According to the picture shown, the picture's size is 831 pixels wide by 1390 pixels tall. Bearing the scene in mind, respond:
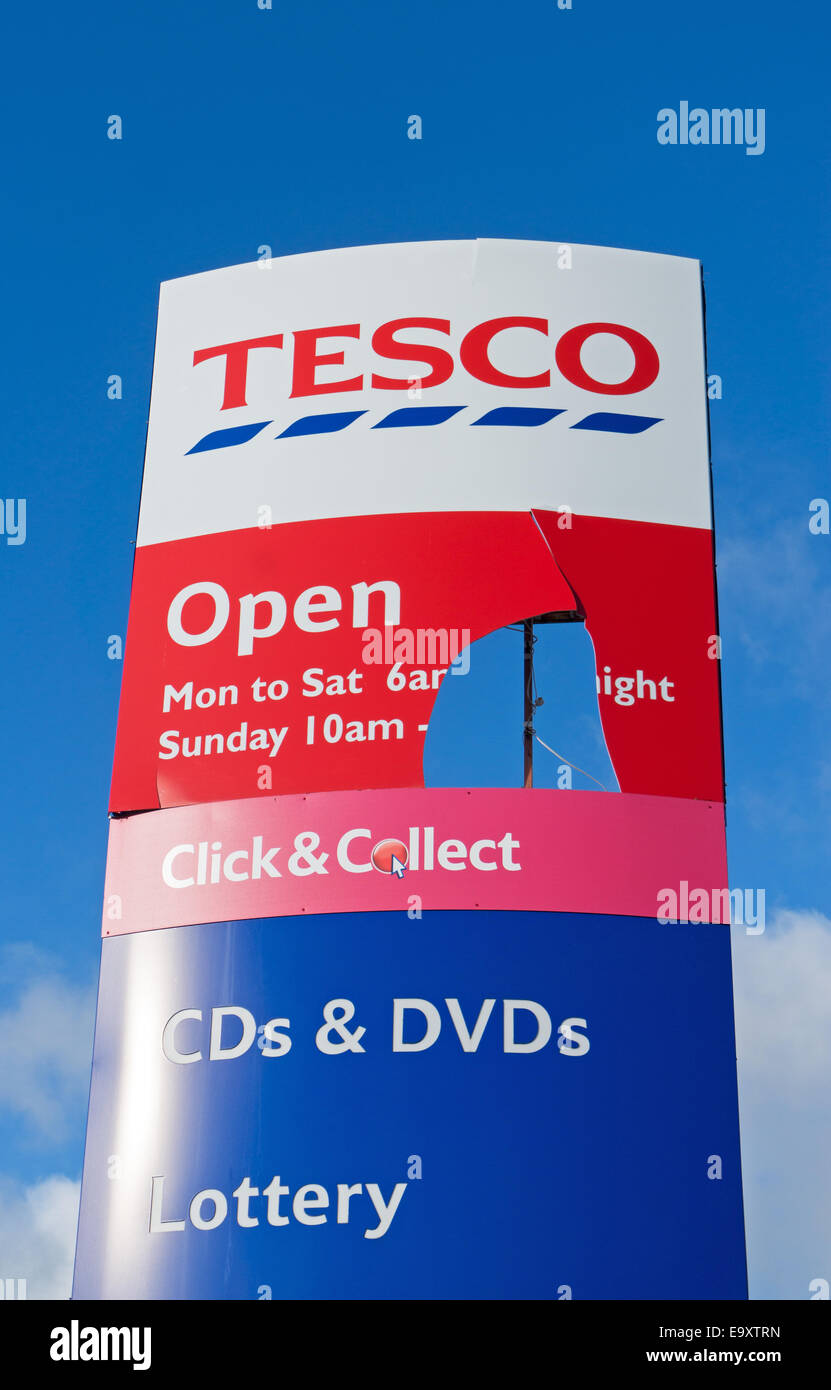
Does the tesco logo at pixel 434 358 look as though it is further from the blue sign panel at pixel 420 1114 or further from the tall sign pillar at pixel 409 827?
the blue sign panel at pixel 420 1114

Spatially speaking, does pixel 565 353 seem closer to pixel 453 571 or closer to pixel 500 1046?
pixel 453 571

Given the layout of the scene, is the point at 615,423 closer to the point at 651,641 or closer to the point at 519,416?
the point at 519,416

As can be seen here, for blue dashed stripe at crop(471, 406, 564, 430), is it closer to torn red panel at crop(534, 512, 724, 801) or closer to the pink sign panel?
torn red panel at crop(534, 512, 724, 801)

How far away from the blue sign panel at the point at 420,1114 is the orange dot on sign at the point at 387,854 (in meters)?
0.43

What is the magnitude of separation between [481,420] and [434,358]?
86 cm

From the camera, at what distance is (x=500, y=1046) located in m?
16.8

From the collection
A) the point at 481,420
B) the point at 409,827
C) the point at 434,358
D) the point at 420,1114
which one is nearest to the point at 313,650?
the point at 409,827

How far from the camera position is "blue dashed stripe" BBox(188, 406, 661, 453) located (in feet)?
62.4

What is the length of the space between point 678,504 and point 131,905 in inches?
252

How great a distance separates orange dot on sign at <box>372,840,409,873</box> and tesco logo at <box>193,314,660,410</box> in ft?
15.3

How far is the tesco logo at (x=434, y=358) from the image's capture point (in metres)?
19.2

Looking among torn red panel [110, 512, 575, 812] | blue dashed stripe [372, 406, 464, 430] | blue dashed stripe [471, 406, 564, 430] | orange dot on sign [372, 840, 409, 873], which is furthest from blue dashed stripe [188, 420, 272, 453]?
orange dot on sign [372, 840, 409, 873]

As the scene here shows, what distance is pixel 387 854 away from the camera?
57.1ft
